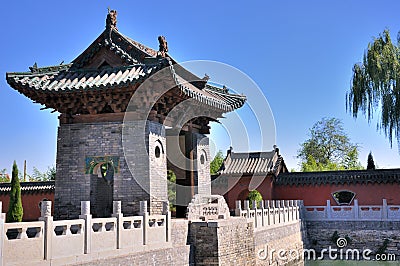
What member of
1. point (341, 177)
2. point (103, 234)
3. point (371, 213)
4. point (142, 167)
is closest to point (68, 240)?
point (103, 234)

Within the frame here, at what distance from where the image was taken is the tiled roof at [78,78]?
10.7 m

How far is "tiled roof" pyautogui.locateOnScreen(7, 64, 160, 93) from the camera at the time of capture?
35.1 ft

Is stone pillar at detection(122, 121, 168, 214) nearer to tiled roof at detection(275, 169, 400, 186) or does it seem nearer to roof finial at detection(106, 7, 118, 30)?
roof finial at detection(106, 7, 118, 30)

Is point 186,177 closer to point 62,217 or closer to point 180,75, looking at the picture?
point 180,75

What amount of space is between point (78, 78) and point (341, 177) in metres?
14.2

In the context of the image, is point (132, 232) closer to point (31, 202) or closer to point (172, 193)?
point (172, 193)

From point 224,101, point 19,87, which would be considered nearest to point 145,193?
point 19,87

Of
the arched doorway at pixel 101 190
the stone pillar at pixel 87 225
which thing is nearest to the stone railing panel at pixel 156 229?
the stone pillar at pixel 87 225

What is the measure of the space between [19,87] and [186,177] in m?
5.31

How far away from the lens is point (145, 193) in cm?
1100

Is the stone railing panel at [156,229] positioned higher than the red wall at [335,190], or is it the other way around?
the red wall at [335,190]

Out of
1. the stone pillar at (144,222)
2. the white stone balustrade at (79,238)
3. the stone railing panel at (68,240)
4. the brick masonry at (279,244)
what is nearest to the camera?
the white stone balustrade at (79,238)

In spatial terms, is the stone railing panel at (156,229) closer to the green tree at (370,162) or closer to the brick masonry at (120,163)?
the brick masonry at (120,163)

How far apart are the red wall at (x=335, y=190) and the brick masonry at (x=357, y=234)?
1713mm
